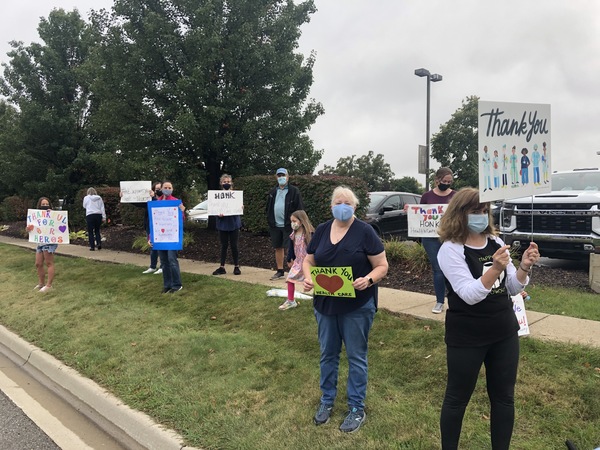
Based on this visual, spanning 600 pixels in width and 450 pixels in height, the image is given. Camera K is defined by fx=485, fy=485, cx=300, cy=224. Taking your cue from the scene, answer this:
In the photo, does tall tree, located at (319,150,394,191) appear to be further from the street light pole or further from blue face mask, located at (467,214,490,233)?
blue face mask, located at (467,214,490,233)

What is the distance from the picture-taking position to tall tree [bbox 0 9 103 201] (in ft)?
62.1

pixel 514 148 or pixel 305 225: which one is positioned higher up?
pixel 514 148

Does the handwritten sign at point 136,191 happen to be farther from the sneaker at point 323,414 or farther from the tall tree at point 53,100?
the tall tree at point 53,100

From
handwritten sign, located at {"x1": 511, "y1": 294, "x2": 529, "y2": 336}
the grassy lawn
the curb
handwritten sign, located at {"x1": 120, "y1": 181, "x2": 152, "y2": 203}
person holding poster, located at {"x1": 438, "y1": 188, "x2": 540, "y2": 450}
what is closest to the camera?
person holding poster, located at {"x1": 438, "y1": 188, "x2": 540, "y2": 450}

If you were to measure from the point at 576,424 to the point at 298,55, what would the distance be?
459 inches

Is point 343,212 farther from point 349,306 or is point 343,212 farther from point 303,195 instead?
point 303,195

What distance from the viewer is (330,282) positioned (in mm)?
3471

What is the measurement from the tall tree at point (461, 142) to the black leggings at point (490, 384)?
2420cm

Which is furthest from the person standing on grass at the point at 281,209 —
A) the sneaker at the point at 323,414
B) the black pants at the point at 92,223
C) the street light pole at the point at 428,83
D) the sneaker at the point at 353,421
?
the street light pole at the point at 428,83

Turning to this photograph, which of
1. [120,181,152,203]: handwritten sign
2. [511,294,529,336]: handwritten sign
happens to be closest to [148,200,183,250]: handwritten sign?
[120,181,152,203]: handwritten sign

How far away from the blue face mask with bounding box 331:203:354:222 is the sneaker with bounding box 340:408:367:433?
140 cm

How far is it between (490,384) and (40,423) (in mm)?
3691

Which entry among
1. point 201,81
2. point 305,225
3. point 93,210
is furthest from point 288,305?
point 93,210

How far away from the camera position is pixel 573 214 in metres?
7.71
